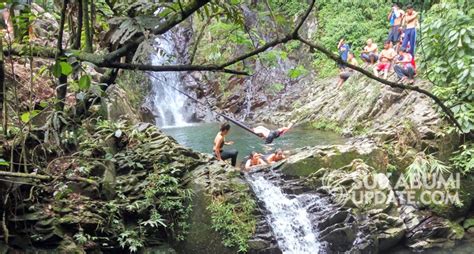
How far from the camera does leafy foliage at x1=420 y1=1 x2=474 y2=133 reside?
6.93 m

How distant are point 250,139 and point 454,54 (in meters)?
6.37

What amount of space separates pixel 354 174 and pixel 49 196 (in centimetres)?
460

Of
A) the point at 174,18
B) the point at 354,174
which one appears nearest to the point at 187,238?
the point at 354,174

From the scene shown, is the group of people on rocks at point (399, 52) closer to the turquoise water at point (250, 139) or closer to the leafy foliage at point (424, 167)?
the turquoise water at point (250, 139)

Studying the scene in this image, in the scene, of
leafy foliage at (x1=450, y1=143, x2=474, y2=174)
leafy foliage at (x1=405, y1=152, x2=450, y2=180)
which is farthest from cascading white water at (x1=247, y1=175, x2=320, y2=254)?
leafy foliage at (x1=450, y1=143, x2=474, y2=174)

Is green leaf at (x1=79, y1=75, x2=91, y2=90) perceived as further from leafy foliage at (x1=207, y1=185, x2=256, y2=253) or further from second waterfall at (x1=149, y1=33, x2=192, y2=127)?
second waterfall at (x1=149, y1=33, x2=192, y2=127)

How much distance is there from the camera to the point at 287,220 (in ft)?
20.5

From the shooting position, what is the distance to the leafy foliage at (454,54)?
6.93 meters

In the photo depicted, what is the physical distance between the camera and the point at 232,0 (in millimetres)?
2418

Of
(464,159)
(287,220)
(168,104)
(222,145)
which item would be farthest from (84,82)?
(168,104)

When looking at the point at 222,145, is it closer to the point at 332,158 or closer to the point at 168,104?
the point at 332,158

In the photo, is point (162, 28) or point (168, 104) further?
point (168, 104)

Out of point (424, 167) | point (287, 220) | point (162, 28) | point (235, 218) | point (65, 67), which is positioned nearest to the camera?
point (65, 67)

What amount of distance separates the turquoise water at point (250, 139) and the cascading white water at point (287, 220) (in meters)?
3.10
